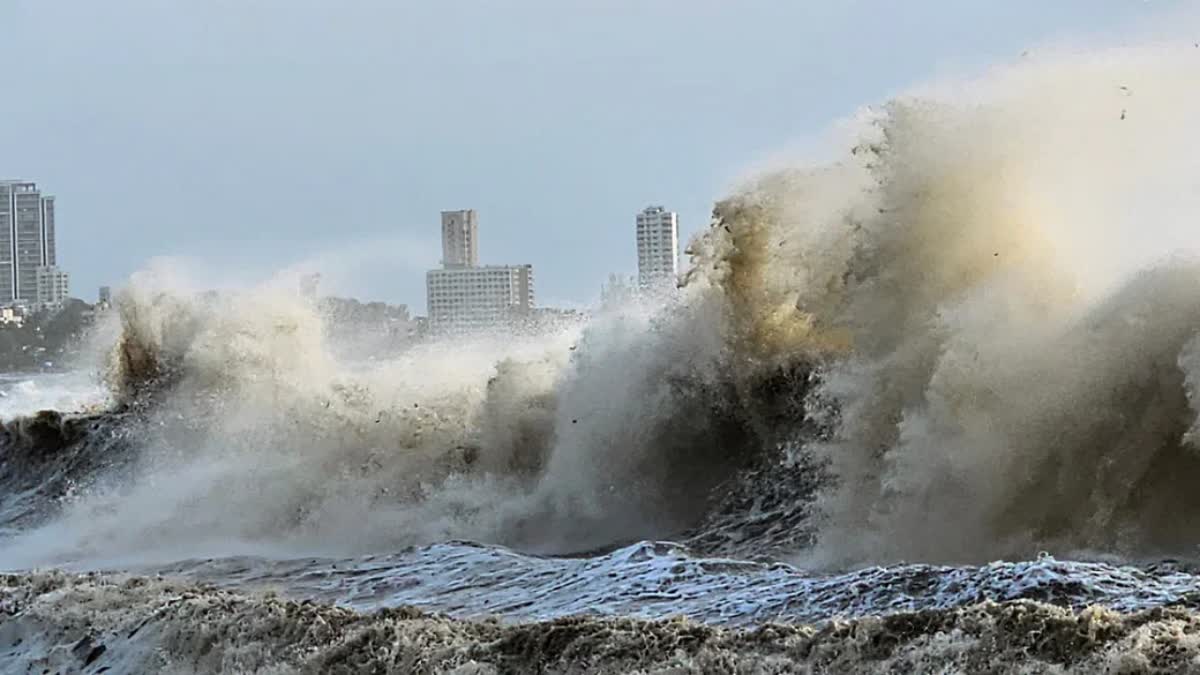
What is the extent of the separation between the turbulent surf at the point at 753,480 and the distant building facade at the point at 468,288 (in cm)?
1342

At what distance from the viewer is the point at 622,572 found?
34.2 ft

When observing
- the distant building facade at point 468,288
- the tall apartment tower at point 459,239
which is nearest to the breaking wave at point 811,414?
the distant building facade at point 468,288

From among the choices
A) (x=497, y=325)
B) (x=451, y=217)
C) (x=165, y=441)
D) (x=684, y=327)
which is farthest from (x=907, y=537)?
(x=451, y=217)

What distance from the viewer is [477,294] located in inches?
2012

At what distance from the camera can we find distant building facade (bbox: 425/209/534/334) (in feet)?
121

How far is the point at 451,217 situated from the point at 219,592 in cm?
5564

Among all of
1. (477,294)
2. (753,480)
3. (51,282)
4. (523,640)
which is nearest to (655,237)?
(477,294)

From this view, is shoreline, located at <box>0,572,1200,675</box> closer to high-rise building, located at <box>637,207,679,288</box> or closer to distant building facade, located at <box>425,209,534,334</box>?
high-rise building, located at <box>637,207,679,288</box>

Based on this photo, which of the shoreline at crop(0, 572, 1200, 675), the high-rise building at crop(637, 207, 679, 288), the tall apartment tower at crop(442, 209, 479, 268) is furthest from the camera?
the tall apartment tower at crop(442, 209, 479, 268)

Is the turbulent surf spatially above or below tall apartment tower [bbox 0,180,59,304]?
below

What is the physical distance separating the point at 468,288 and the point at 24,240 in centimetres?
10052

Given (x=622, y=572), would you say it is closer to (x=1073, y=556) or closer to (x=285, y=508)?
(x=1073, y=556)

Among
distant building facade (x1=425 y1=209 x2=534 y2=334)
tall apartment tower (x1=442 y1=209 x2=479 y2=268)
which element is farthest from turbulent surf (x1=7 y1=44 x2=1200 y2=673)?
tall apartment tower (x1=442 y1=209 x2=479 y2=268)

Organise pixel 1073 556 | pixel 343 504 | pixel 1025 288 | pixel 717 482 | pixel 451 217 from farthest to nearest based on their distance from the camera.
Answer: pixel 451 217, pixel 343 504, pixel 717 482, pixel 1025 288, pixel 1073 556
